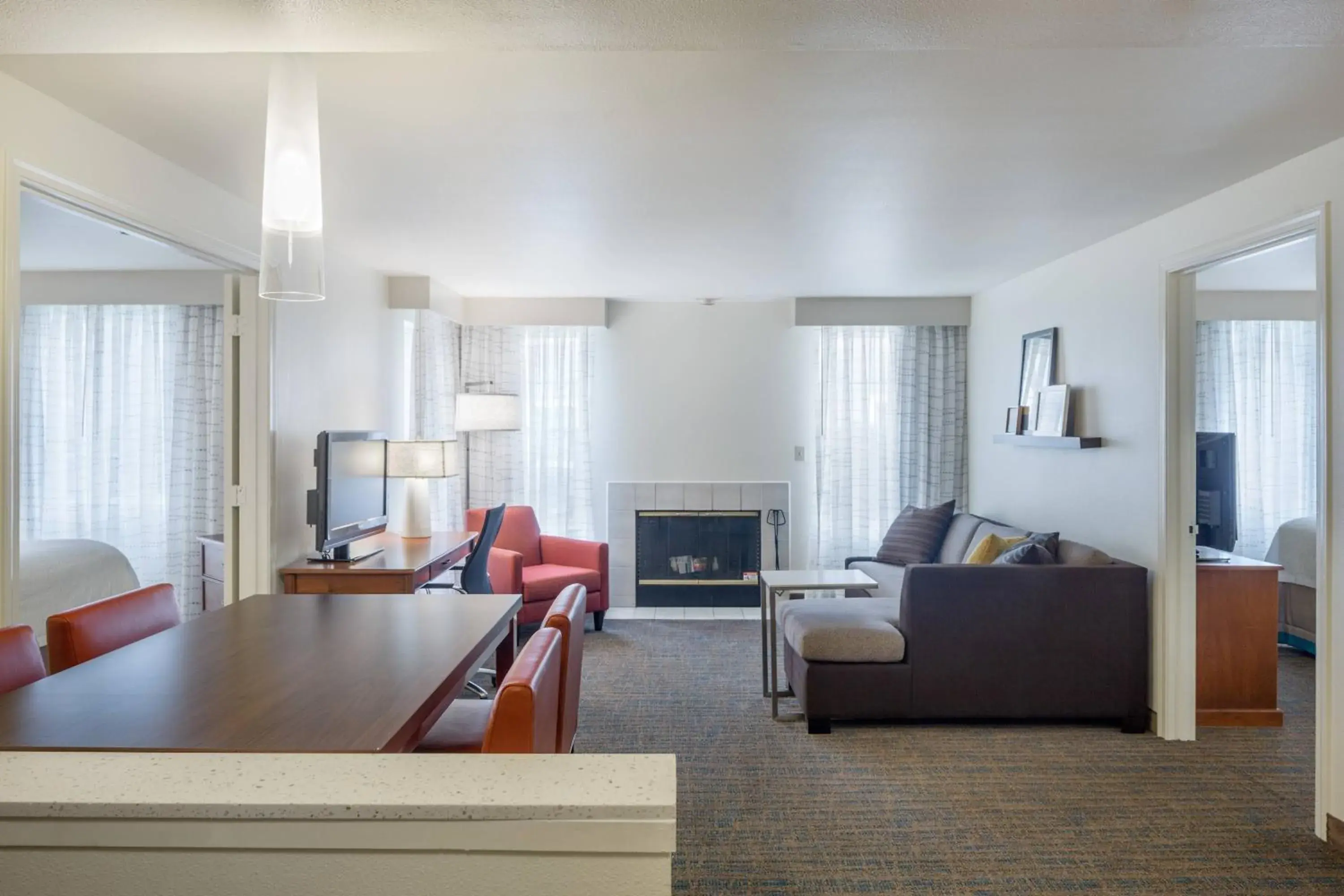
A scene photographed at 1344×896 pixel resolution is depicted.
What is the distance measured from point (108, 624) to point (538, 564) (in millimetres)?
3639

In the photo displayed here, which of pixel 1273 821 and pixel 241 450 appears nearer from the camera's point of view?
pixel 1273 821

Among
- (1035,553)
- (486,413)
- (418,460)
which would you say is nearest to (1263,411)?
(1035,553)

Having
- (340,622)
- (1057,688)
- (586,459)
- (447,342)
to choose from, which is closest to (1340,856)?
(1057,688)

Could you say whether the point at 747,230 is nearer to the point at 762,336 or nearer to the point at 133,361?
the point at 762,336

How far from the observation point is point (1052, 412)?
446 centimetres

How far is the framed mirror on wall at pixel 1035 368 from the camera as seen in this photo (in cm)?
456

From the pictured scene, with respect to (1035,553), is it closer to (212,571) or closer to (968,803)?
(968,803)

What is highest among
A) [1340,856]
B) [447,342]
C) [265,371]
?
[447,342]

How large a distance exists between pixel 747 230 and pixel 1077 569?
220cm

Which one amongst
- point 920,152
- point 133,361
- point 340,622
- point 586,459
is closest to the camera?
point 340,622

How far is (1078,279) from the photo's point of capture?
4.29 meters

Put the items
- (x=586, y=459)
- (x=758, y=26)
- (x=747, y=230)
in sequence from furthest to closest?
(x=586, y=459)
(x=747, y=230)
(x=758, y=26)

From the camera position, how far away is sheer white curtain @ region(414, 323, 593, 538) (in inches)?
243

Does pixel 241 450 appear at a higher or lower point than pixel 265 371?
lower
